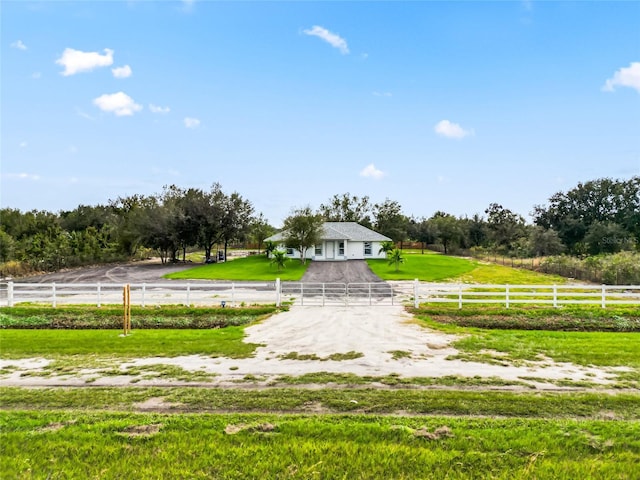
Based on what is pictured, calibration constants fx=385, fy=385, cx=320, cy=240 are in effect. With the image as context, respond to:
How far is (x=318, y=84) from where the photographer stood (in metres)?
25.8

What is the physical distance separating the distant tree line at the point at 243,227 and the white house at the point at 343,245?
326cm

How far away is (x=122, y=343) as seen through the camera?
34.2 feet

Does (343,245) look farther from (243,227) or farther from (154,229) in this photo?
(154,229)

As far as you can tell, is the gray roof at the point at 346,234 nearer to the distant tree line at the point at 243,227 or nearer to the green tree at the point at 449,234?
the distant tree line at the point at 243,227

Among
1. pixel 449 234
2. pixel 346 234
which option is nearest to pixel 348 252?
pixel 346 234

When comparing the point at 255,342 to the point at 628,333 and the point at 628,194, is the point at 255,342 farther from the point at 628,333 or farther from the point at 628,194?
the point at 628,194

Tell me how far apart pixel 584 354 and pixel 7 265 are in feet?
118

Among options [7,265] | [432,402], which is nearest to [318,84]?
[432,402]

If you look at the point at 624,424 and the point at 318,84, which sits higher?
the point at 318,84

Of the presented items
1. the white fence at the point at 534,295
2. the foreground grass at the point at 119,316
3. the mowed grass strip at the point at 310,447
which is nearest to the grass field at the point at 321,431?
the mowed grass strip at the point at 310,447

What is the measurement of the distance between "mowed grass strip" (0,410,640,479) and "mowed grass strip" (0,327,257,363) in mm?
4271

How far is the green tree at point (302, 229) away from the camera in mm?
39000

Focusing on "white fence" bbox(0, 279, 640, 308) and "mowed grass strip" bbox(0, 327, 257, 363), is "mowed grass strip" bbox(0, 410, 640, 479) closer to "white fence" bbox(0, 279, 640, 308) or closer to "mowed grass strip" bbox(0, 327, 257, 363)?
"mowed grass strip" bbox(0, 327, 257, 363)

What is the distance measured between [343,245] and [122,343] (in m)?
35.4
